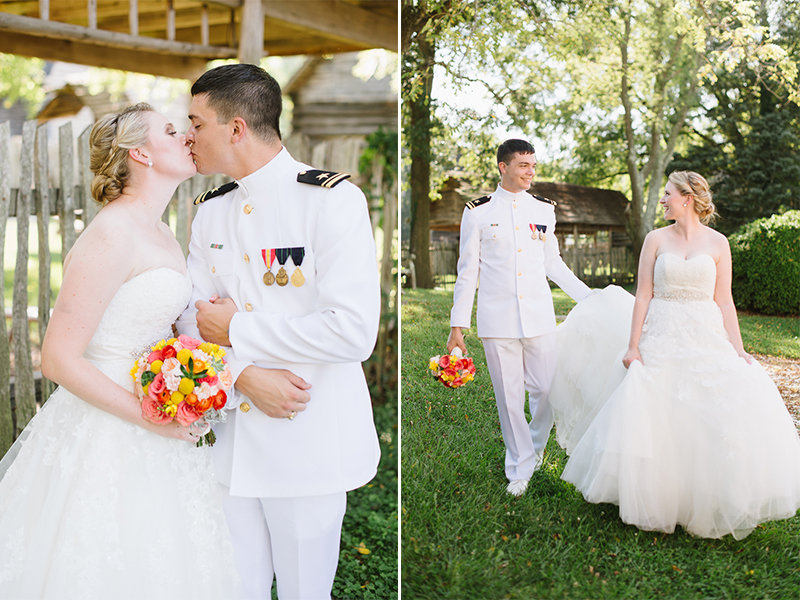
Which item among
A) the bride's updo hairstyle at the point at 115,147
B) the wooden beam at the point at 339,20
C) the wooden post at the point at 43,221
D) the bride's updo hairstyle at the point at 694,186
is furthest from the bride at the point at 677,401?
the wooden beam at the point at 339,20

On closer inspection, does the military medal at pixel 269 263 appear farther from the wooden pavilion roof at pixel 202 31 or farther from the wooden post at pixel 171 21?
the wooden post at pixel 171 21

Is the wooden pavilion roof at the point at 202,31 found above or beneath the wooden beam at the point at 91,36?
above

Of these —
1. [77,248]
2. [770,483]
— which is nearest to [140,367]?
[77,248]

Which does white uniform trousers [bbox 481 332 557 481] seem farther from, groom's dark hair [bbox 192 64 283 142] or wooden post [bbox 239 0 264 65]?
wooden post [bbox 239 0 264 65]

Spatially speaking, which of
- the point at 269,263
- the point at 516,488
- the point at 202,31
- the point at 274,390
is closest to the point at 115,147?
the point at 269,263

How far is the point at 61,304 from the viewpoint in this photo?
6.73 ft

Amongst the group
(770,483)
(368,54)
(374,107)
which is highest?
(368,54)

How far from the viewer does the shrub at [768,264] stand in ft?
7.77

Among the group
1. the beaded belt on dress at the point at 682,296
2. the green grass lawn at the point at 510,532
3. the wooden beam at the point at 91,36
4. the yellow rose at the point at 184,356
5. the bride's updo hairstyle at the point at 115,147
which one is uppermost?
the wooden beam at the point at 91,36

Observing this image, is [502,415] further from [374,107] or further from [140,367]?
[374,107]

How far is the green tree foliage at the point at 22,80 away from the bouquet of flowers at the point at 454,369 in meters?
16.8

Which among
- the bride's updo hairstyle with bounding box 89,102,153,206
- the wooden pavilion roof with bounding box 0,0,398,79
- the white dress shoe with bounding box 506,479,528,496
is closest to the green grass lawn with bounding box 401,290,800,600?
the white dress shoe with bounding box 506,479,528,496

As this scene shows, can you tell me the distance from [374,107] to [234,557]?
13.6 m

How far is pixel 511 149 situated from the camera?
2.36m
